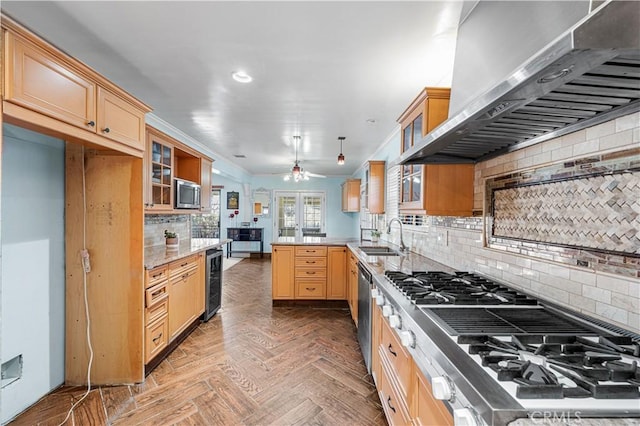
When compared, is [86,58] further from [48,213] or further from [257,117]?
[257,117]

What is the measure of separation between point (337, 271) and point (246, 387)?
213 centimetres

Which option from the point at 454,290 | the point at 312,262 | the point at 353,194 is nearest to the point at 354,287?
the point at 312,262

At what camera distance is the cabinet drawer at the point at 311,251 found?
4141 millimetres

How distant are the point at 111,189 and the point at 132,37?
1149mm

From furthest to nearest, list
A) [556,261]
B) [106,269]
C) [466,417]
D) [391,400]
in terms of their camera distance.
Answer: [106,269] < [391,400] < [556,261] < [466,417]

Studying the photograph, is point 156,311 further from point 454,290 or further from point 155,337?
point 454,290

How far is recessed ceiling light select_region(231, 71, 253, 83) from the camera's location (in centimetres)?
236

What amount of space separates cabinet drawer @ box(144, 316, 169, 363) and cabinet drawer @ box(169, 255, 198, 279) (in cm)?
43

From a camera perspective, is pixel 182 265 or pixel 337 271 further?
pixel 337 271

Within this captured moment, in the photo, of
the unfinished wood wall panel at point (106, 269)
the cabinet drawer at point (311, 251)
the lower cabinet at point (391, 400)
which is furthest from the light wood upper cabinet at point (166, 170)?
the lower cabinet at point (391, 400)

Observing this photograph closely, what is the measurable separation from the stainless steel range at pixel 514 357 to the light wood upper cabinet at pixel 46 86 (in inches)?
82.9

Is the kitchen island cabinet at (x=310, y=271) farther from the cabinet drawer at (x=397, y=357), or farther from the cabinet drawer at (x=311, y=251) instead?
the cabinet drawer at (x=397, y=357)

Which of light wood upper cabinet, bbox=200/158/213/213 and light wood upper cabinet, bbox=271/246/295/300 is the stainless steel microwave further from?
light wood upper cabinet, bbox=271/246/295/300

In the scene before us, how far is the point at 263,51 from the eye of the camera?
2.04 metres
